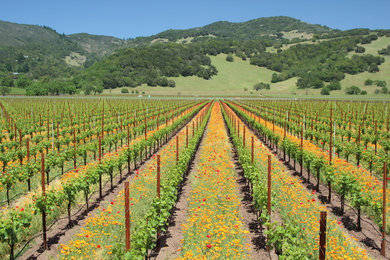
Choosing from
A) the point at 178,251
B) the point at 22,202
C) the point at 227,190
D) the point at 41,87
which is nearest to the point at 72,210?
the point at 22,202

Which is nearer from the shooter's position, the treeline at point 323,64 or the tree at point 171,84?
the treeline at point 323,64

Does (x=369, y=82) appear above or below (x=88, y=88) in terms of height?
above

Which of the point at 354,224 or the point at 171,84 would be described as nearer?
the point at 354,224

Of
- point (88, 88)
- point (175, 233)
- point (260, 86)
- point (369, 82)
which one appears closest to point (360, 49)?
point (369, 82)

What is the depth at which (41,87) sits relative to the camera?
11325 centimetres

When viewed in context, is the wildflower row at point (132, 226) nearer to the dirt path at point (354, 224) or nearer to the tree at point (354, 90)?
the dirt path at point (354, 224)

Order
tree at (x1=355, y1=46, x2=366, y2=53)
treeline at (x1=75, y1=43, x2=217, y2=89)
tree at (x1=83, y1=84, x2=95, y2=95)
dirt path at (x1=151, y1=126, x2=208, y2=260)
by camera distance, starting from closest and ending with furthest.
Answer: dirt path at (x1=151, y1=126, x2=208, y2=260) < tree at (x1=83, y1=84, x2=95, y2=95) < treeline at (x1=75, y1=43, x2=217, y2=89) < tree at (x1=355, y1=46, x2=366, y2=53)

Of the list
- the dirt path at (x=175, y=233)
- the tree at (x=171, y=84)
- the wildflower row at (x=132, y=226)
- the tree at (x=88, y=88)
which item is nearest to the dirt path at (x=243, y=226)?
the dirt path at (x=175, y=233)

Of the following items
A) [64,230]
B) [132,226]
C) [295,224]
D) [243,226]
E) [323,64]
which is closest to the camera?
[295,224]

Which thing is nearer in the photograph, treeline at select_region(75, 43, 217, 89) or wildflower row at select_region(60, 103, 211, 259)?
wildflower row at select_region(60, 103, 211, 259)

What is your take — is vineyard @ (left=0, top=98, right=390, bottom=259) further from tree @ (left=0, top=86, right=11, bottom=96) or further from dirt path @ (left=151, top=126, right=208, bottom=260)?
tree @ (left=0, top=86, right=11, bottom=96)

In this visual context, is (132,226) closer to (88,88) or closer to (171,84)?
(88,88)

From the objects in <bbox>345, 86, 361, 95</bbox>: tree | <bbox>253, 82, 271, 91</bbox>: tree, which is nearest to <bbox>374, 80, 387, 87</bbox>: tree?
<bbox>345, 86, 361, 95</bbox>: tree

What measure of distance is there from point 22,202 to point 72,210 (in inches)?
61.5
